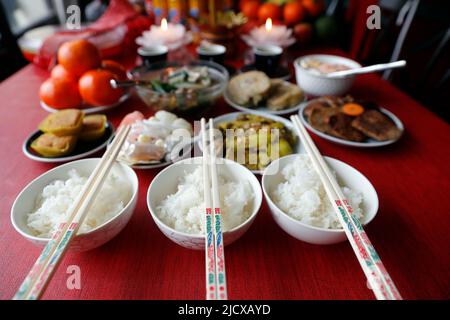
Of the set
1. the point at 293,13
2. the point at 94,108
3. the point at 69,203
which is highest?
the point at 293,13

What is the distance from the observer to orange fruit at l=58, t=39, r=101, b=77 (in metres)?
1.35

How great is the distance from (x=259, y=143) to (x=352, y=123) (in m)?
0.44

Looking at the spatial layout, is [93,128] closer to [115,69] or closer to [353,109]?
[115,69]

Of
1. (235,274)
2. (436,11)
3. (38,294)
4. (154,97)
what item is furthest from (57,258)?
(436,11)

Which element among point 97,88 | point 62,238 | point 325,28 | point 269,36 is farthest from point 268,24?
point 62,238

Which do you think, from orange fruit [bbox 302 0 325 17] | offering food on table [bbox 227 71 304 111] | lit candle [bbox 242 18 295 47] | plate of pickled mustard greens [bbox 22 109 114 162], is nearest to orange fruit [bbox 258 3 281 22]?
orange fruit [bbox 302 0 325 17]

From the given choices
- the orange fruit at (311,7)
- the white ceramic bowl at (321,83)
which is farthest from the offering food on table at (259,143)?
the orange fruit at (311,7)

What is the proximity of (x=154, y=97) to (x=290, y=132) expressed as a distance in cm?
59

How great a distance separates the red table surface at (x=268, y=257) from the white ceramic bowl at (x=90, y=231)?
0.25 feet

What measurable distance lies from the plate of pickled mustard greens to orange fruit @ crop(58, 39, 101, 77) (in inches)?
14.2

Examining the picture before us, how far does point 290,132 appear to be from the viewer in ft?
3.67

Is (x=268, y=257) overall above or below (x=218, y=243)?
below

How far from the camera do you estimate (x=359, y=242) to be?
2.06ft

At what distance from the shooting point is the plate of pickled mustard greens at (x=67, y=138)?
1.00m
